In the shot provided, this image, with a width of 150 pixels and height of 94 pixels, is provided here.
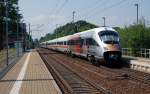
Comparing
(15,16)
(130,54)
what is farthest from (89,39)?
(15,16)

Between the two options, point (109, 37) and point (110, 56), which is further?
point (109, 37)

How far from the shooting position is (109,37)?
31.7 metres

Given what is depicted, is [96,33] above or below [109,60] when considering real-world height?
above

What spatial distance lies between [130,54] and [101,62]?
50.9ft

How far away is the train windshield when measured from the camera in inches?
1232

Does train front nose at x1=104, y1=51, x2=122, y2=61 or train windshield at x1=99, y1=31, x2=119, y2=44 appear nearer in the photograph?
train front nose at x1=104, y1=51, x2=122, y2=61

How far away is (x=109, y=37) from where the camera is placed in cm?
3167

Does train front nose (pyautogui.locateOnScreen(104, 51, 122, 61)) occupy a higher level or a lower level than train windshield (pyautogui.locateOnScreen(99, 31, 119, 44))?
lower

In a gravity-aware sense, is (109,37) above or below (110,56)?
above

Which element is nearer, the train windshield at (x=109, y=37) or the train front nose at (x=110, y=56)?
the train front nose at (x=110, y=56)

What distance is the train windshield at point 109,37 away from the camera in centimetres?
3130

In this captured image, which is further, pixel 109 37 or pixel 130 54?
pixel 130 54

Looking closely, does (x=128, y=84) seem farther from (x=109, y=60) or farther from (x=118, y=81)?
(x=109, y=60)

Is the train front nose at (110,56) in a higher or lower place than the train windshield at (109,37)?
lower
